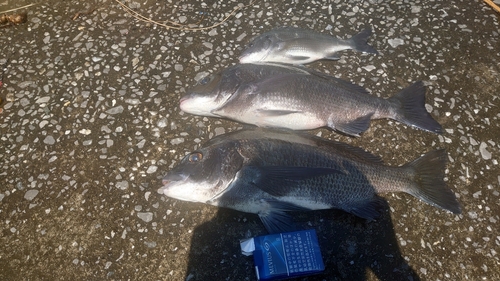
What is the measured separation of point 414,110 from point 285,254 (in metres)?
2.01

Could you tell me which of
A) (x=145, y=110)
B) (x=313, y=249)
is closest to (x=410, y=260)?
(x=313, y=249)

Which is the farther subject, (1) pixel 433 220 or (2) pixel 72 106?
(2) pixel 72 106

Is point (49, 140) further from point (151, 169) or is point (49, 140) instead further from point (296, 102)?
point (296, 102)

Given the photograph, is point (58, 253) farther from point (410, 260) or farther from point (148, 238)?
point (410, 260)

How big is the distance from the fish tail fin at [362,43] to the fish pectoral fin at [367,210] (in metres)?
2.09

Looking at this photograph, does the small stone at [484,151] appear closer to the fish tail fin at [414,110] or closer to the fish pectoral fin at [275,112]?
the fish tail fin at [414,110]

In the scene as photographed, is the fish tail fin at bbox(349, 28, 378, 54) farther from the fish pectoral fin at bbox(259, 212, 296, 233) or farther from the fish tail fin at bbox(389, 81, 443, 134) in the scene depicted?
the fish pectoral fin at bbox(259, 212, 296, 233)

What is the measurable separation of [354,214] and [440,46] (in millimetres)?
2873

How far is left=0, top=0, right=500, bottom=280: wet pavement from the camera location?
3.18 metres

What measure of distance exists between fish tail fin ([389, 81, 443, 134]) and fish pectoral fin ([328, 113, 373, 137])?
34cm

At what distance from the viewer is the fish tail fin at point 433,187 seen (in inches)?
125

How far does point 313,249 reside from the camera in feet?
9.73

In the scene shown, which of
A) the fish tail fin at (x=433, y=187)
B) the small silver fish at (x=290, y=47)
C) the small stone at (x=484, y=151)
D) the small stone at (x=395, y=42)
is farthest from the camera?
the small stone at (x=395, y=42)

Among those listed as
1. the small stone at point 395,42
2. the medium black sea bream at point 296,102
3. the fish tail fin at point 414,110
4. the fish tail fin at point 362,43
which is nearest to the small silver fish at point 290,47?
the fish tail fin at point 362,43
